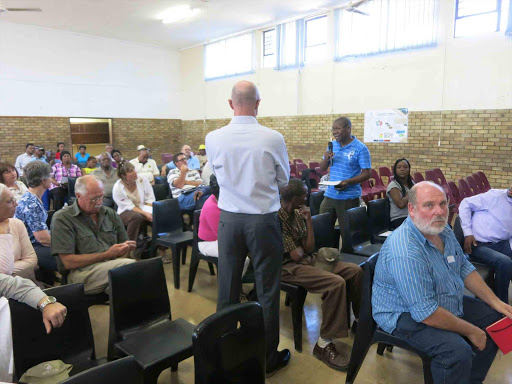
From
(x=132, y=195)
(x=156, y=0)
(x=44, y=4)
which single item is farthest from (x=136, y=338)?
(x=44, y=4)

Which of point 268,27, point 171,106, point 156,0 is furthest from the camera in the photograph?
point 171,106

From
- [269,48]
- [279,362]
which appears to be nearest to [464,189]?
[279,362]

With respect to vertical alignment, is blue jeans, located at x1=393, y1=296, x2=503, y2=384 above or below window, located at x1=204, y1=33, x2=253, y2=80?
below

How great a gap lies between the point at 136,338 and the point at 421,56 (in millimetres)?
7969

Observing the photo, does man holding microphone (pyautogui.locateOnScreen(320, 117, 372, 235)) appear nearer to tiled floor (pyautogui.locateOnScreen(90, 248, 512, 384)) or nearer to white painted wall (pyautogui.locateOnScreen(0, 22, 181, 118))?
tiled floor (pyautogui.locateOnScreen(90, 248, 512, 384))

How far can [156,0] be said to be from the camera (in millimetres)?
8602

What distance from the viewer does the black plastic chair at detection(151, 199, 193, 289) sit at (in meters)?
3.66

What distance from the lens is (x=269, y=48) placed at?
10711 millimetres

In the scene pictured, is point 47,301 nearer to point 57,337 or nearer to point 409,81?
point 57,337

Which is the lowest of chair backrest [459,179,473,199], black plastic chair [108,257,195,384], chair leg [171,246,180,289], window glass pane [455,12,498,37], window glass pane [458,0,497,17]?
chair leg [171,246,180,289]

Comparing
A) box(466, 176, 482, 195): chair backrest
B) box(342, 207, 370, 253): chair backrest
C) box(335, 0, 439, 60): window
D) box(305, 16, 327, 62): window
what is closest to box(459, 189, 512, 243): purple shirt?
box(342, 207, 370, 253): chair backrest

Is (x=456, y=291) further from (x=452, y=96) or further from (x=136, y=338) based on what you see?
(x=452, y=96)

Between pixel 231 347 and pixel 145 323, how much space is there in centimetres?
88

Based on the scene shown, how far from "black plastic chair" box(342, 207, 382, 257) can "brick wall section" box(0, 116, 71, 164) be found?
10466 millimetres
